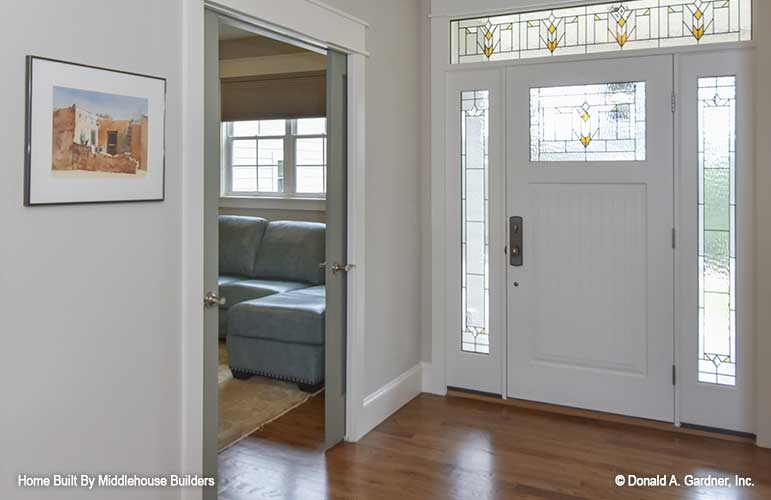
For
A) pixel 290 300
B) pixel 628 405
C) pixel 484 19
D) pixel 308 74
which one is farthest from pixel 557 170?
pixel 308 74

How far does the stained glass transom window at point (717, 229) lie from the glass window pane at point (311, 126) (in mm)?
3373

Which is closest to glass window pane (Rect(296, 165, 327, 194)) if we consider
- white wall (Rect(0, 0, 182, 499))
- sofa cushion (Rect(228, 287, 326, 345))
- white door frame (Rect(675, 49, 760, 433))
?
sofa cushion (Rect(228, 287, 326, 345))

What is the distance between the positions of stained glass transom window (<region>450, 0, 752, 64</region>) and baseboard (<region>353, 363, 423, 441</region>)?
2.08 m

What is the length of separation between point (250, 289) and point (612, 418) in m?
2.87

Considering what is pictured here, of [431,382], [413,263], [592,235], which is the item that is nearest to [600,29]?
[592,235]

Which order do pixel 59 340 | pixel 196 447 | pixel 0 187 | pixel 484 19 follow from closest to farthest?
pixel 0 187 → pixel 59 340 → pixel 196 447 → pixel 484 19

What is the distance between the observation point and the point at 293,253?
5.55m

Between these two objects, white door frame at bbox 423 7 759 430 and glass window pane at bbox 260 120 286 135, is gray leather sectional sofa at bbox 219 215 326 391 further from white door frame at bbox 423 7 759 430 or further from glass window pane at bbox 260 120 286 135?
glass window pane at bbox 260 120 286 135

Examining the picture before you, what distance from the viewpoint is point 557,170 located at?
158 inches

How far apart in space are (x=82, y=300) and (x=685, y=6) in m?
3.46

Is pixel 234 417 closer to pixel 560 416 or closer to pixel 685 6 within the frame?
pixel 560 416

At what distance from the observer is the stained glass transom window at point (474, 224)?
13.9ft

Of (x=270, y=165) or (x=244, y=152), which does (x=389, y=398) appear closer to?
(x=270, y=165)
